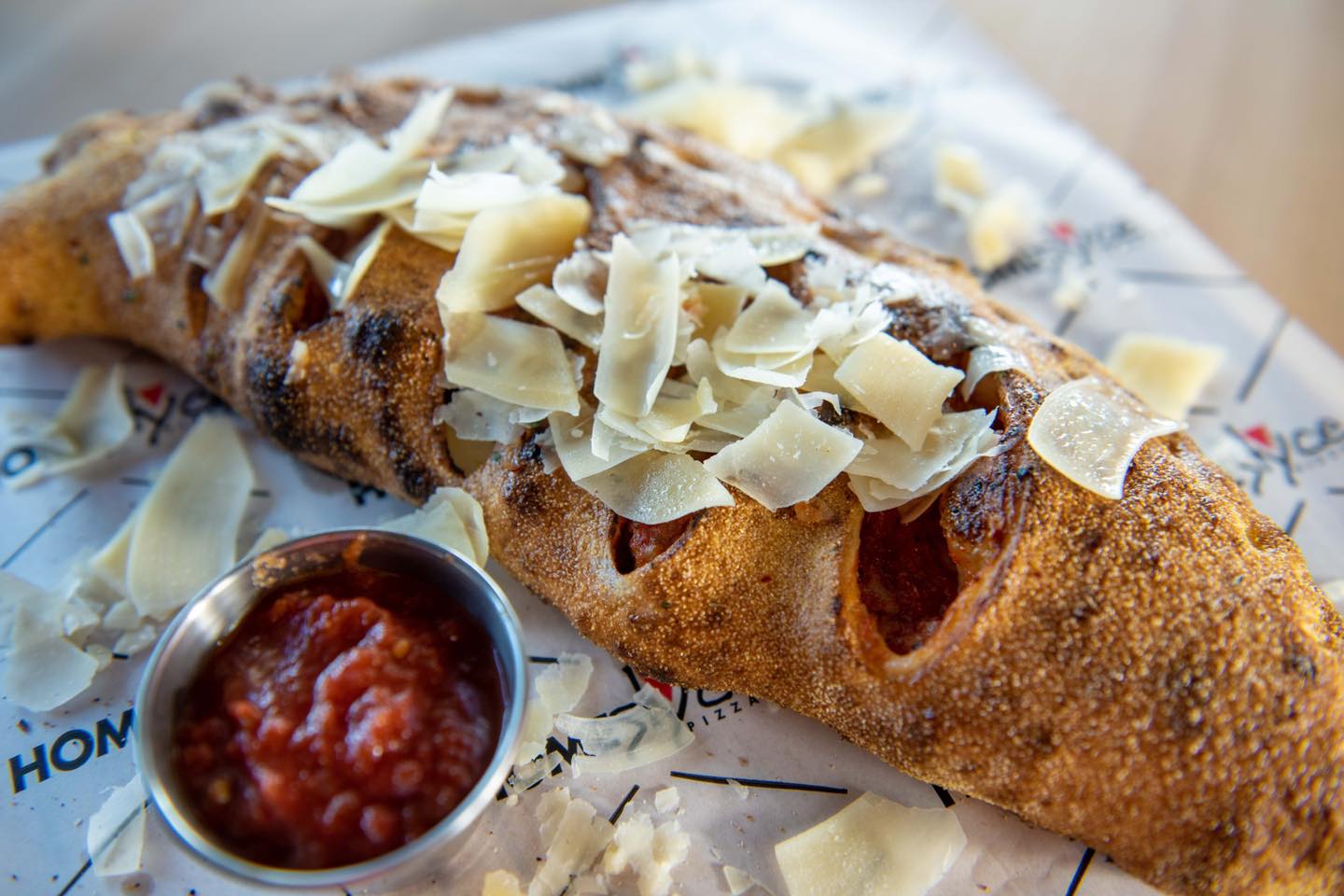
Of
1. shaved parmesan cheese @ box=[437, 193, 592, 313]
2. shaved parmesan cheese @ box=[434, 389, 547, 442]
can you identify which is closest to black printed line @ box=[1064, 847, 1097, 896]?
shaved parmesan cheese @ box=[434, 389, 547, 442]

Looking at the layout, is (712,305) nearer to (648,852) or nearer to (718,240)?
(718,240)

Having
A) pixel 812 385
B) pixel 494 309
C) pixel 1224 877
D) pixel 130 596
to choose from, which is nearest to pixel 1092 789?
pixel 1224 877

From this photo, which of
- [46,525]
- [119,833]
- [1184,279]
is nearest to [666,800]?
[119,833]

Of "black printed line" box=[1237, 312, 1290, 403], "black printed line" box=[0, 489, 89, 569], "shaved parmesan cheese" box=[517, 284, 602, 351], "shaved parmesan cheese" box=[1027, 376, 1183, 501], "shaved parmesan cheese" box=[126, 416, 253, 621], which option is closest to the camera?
"shaved parmesan cheese" box=[1027, 376, 1183, 501]

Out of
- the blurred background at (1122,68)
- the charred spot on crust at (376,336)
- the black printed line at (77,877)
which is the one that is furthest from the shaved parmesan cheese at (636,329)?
the blurred background at (1122,68)

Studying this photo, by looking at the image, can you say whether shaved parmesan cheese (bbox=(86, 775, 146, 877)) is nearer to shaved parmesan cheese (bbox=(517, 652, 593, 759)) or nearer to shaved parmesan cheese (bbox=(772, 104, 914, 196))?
shaved parmesan cheese (bbox=(517, 652, 593, 759))
